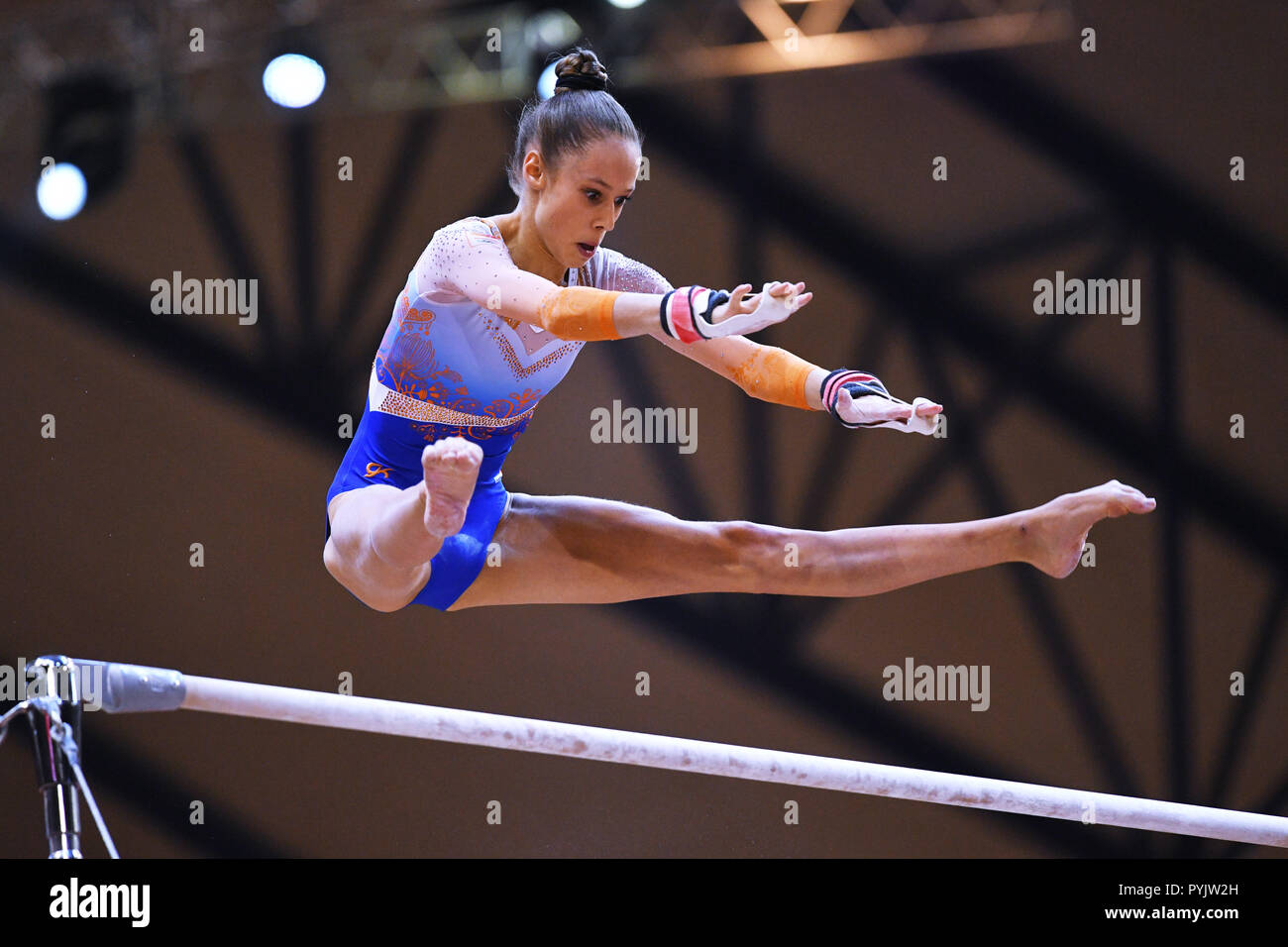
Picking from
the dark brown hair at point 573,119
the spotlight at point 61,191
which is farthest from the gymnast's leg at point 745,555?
the spotlight at point 61,191

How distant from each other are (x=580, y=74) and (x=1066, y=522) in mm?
1486

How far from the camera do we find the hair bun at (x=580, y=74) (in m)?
2.80

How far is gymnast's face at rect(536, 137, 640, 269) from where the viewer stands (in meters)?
2.66

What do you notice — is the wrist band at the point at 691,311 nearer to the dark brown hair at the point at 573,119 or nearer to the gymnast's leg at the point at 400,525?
the gymnast's leg at the point at 400,525

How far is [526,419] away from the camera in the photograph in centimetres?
315

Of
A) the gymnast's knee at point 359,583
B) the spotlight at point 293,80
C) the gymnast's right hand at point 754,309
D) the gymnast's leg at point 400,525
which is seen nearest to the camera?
the gymnast's right hand at point 754,309

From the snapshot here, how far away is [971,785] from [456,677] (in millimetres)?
3043

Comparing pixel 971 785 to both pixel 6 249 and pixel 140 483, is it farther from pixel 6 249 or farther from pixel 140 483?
pixel 6 249

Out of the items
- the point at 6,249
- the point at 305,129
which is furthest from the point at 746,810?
the point at 6,249

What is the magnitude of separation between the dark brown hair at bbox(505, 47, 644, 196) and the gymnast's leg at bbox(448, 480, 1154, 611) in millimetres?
828

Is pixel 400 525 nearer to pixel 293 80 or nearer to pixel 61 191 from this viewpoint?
pixel 293 80

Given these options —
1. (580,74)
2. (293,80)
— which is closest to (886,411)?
(580,74)

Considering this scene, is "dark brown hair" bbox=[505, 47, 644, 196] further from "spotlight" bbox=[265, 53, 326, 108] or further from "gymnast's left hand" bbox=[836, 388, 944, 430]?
"spotlight" bbox=[265, 53, 326, 108]

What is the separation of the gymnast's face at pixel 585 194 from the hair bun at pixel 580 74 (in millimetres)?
209
